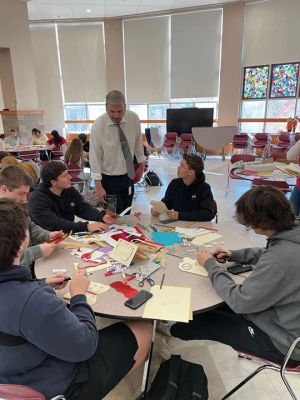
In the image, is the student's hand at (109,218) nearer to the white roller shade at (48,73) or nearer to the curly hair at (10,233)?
the curly hair at (10,233)

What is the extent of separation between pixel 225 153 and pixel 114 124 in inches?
316

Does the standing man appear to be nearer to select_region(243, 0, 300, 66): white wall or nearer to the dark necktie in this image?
the dark necktie

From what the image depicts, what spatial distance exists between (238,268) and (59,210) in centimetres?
139

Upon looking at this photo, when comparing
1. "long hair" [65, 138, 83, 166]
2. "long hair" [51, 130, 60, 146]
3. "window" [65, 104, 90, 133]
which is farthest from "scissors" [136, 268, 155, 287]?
"window" [65, 104, 90, 133]

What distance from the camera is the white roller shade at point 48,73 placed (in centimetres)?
1051

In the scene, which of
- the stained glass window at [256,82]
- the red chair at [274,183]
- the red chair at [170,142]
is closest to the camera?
the red chair at [274,183]

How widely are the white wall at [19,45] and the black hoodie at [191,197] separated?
7.31 m

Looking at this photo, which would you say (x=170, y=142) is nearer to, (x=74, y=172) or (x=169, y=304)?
(x=74, y=172)

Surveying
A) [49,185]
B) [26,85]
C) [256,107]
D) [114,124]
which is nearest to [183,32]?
[256,107]

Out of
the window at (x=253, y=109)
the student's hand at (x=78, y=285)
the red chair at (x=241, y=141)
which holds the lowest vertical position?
the red chair at (x=241, y=141)

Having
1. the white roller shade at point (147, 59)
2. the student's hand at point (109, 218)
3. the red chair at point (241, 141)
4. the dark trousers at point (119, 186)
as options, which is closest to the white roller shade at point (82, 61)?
the white roller shade at point (147, 59)

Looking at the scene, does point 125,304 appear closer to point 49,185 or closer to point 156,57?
point 49,185

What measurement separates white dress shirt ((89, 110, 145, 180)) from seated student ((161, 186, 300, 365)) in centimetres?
151

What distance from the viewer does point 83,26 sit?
10320 mm
